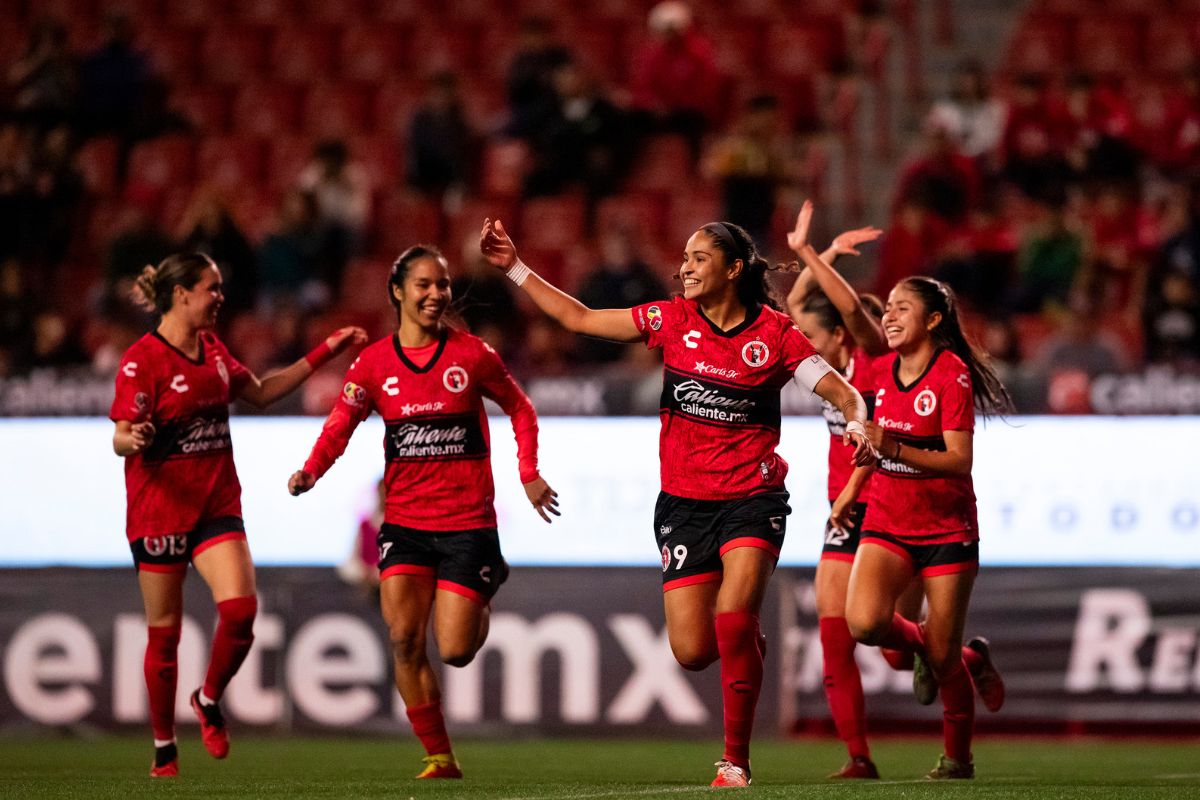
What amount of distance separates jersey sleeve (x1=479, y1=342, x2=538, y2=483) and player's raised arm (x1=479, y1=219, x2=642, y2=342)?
2.52 feet

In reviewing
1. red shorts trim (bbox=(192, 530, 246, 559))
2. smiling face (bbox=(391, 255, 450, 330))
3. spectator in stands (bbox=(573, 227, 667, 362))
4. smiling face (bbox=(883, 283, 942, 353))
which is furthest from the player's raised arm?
spectator in stands (bbox=(573, 227, 667, 362))

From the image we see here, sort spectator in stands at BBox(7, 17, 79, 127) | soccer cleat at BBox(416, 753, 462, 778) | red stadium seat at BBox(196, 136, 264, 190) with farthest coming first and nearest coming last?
red stadium seat at BBox(196, 136, 264, 190), spectator in stands at BBox(7, 17, 79, 127), soccer cleat at BBox(416, 753, 462, 778)

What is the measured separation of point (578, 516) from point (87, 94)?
715cm

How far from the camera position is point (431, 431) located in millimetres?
8727

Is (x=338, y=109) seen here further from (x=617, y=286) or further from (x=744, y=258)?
(x=744, y=258)

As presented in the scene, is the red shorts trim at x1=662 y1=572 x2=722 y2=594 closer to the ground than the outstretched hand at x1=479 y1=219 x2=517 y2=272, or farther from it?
closer to the ground

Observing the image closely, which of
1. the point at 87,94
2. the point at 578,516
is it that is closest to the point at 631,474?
the point at 578,516

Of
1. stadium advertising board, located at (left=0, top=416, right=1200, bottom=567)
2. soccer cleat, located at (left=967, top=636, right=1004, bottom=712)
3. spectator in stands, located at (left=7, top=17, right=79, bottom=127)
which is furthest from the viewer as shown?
spectator in stands, located at (left=7, top=17, right=79, bottom=127)

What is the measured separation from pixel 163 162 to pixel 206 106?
3.38 feet

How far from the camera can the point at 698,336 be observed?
26.4 feet

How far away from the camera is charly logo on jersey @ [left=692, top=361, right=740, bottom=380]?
7945 mm

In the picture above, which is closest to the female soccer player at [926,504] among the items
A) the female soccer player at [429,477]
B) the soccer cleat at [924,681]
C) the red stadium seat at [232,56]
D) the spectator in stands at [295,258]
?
the soccer cleat at [924,681]

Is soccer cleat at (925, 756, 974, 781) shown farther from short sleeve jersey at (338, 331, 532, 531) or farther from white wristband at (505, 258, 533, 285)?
white wristband at (505, 258, 533, 285)

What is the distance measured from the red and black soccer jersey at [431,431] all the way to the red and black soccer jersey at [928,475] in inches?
61.2
